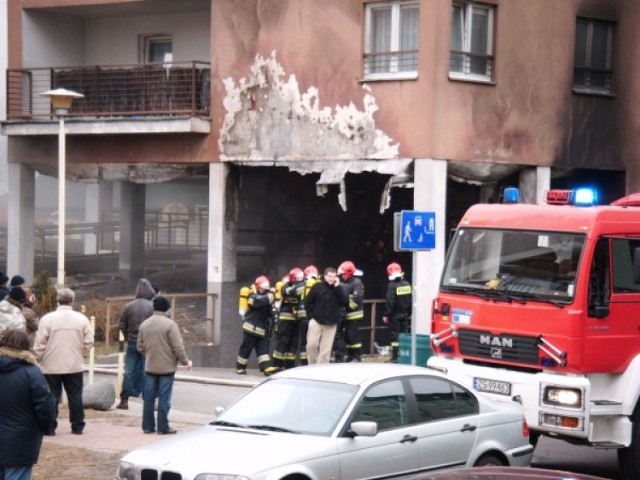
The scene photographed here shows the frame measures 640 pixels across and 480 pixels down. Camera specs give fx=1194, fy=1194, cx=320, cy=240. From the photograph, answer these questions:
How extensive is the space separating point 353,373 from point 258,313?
1041 cm

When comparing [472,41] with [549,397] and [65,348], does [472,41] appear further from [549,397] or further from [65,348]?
[549,397]

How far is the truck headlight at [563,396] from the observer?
1172 cm

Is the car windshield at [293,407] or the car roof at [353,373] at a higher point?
the car roof at [353,373]

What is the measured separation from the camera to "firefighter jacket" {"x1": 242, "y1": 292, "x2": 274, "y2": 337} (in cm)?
2042

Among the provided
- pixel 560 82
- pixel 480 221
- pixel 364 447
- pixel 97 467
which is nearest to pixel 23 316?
pixel 97 467

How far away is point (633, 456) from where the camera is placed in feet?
39.3

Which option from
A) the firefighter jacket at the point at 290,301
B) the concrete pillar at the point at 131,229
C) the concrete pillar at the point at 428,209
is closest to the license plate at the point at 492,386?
the firefighter jacket at the point at 290,301

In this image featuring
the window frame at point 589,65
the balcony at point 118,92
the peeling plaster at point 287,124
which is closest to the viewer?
the peeling plaster at point 287,124

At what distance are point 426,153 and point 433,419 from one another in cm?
1148

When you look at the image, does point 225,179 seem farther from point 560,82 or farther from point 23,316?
point 23,316

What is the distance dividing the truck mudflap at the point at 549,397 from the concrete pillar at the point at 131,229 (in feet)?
76.5

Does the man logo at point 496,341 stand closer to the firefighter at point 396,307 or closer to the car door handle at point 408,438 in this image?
the car door handle at point 408,438

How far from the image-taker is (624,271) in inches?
480

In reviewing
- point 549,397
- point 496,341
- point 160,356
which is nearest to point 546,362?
point 549,397
